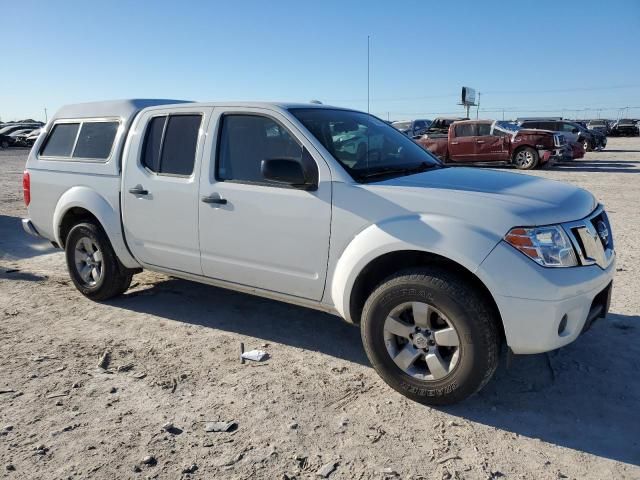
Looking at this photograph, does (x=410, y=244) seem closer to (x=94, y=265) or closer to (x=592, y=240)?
(x=592, y=240)

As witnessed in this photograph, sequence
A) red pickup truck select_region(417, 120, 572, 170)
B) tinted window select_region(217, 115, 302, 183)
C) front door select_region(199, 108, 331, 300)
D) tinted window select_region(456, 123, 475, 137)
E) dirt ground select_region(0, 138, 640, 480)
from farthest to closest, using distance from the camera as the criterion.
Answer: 1. tinted window select_region(456, 123, 475, 137)
2. red pickup truck select_region(417, 120, 572, 170)
3. tinted window select_region(217, 115, 302, 183)
4. front door select_region(199, 108, 331, 300)
5. dirt ground select_region(0, 138, 640, 480)

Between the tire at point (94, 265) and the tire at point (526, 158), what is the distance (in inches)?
611

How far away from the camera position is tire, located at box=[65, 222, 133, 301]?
502 centimetres

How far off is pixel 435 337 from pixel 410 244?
570 millimetres

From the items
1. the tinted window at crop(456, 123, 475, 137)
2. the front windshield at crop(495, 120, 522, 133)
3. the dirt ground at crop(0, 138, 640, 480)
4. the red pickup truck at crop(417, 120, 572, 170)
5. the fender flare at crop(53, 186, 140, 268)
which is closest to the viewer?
the dirt ground at crop(0, 138, 640, 480)

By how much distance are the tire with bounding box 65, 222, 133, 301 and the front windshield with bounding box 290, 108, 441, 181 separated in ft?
7.69

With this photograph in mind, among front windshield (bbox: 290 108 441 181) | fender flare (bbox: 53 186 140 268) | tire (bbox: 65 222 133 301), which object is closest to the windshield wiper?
front windshield (bbox: 290 108 441 181)

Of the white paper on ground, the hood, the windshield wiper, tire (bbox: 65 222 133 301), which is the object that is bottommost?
the white paper on ground

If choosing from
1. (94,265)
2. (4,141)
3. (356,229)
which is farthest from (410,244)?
(4,141)

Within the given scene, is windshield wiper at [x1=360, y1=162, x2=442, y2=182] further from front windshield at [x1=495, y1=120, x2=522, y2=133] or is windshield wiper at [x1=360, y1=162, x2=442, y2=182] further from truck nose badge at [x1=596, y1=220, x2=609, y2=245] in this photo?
front windshield at [x1=495, y1=120, x2=522, y2=133]

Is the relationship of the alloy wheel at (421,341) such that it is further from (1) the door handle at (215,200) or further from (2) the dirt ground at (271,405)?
(1) the door handle at (215,200)

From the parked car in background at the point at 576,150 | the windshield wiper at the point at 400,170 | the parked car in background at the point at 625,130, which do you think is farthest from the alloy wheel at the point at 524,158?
the parked car in background at the point at 625,130

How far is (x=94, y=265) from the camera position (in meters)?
5.22

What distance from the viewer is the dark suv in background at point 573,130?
23.9m
